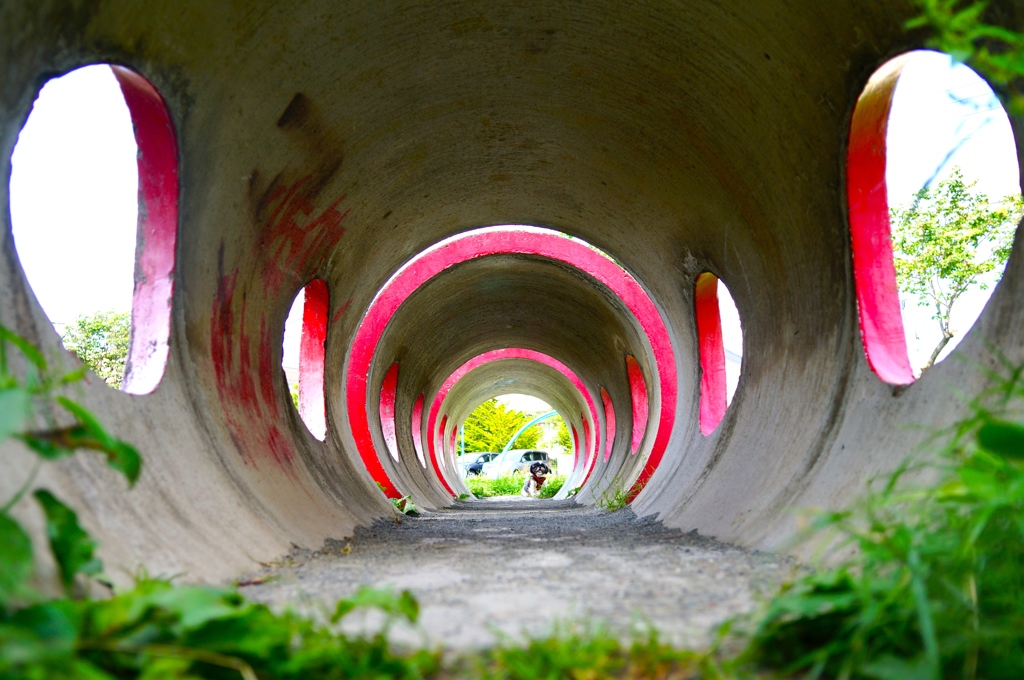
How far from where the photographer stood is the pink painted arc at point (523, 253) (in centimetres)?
998

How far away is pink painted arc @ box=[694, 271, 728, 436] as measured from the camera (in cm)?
765

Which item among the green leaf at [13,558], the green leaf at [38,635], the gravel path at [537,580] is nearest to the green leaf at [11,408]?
the green leaf at [13,558]

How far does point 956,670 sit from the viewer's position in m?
1.95

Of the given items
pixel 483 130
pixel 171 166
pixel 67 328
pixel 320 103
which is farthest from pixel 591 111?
pixel 67 328

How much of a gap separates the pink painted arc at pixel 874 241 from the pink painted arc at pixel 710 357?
303cm

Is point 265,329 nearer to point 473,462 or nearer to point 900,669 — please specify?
point 900,669

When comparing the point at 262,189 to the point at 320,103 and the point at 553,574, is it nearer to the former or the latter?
the point at 320,103

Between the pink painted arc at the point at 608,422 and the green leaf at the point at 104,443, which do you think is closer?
the green leaf at the point at 104,443

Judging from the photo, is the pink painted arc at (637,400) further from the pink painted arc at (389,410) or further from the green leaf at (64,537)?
the green leaf at (64,537)

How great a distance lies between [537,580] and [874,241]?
2.47 m

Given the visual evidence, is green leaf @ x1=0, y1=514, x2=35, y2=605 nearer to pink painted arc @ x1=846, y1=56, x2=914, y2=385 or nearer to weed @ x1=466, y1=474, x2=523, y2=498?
pink painted arc @ x1=846, y1=56, x2=914, y2=385

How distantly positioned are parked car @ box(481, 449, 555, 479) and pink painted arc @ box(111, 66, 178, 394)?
31751mm

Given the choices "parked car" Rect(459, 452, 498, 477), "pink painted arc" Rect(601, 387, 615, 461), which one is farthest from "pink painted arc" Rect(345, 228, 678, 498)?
"parked car" Rect(459, 452, 498, 477)

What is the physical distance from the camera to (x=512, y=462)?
38688 mm
